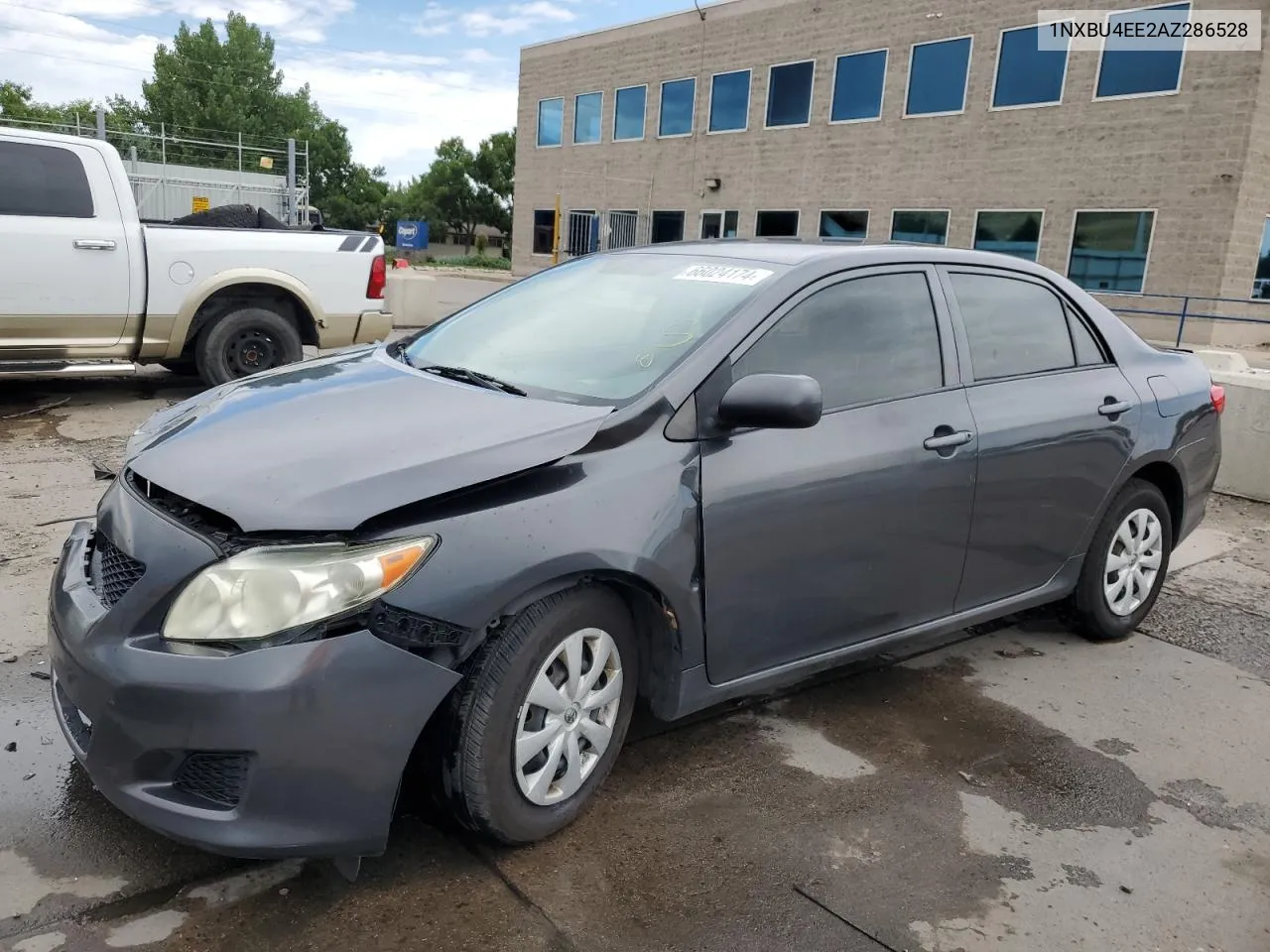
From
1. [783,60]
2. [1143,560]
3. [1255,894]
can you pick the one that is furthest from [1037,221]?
[1255,894]

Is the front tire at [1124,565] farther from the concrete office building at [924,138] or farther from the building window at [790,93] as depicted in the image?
the building window at [790,93]

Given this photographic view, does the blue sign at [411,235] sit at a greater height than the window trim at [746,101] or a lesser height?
lesser

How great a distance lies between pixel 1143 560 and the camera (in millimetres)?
4457

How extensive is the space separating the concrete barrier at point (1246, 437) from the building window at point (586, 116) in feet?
88.7

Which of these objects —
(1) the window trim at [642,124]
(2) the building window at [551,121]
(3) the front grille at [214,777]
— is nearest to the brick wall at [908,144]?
(1) the window trim at [642,124]

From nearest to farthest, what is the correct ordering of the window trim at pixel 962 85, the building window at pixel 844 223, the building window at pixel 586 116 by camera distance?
the window trim at pixel 962 85 → the building window at pixel 844 223 → the building window at pixel 586 116

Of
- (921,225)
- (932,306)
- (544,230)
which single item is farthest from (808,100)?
(932,306)

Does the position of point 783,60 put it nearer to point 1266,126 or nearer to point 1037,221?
point 1037,221

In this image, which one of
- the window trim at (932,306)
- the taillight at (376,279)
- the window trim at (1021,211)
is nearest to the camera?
the window trim at (932,306)

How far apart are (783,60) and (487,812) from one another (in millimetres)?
26024

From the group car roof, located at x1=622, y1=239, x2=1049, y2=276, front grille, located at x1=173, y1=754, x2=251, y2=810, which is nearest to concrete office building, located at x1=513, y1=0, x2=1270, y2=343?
car roof, located at x1=622, y1=239, x2=1049, y2=276

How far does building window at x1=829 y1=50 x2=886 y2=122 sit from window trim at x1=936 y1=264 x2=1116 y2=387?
2098 cm

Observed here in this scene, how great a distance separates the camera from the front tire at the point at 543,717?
2396 millimetres

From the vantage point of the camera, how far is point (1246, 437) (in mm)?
7020
